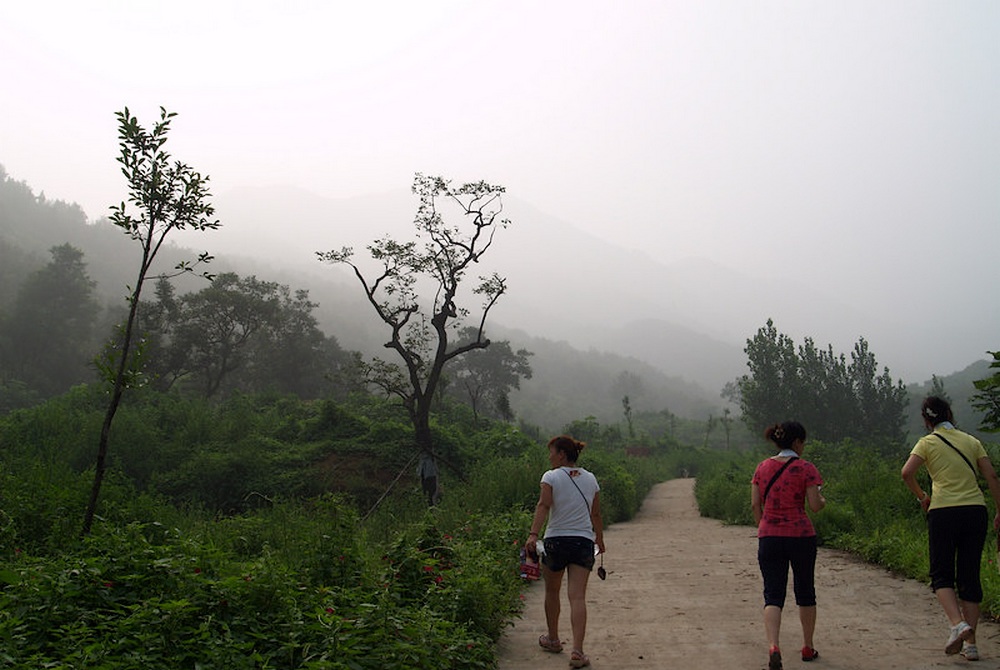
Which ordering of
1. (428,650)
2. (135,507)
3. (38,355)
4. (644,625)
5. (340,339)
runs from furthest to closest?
(340,339), (38,355), (135,507), (644,625), (428,650)

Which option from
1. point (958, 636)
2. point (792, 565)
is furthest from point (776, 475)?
point (958, 636)

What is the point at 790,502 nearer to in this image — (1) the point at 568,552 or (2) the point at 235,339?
(1) the point at 568,552

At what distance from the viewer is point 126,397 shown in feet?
65.6

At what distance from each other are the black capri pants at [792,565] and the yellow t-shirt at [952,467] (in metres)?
1.01

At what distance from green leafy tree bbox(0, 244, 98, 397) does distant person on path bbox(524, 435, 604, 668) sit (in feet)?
128

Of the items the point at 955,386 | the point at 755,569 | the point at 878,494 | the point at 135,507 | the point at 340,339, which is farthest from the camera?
the point at 955,386

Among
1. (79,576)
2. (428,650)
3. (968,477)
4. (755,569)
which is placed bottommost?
(755,569)

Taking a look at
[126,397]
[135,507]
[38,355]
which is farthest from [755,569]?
[38,355]

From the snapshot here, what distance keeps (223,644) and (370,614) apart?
88 centimetres

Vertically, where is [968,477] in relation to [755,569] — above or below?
above

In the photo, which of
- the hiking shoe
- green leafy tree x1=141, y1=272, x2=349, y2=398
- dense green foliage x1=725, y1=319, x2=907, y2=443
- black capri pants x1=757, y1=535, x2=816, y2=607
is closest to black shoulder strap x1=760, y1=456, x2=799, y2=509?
black capri pants x1=757, y1=535, x2=816, y2=607

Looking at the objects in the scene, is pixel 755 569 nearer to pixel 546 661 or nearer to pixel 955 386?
pixel 546 661

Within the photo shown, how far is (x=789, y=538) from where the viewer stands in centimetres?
480

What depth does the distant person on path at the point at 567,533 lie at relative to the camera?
5.01 metres
